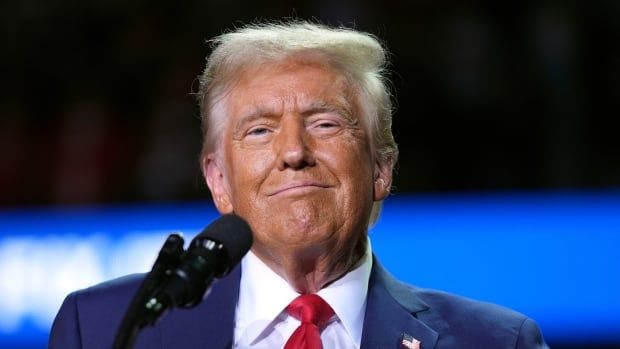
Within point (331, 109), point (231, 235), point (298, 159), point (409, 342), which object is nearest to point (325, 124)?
point (331, 109)

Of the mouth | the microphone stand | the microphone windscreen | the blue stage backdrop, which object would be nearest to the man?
the mouth

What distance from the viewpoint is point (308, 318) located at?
2.55m

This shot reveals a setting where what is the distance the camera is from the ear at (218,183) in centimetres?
271

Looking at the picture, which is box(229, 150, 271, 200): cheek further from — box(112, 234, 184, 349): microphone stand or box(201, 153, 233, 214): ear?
box(112, 234, 184, 349): microphone stand

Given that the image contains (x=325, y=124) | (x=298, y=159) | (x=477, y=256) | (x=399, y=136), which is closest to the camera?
(x=298, y=159)

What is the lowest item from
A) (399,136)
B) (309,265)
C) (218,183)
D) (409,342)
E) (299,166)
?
(399,136)

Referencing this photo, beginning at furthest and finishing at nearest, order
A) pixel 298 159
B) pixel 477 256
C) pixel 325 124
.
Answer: pixel 477 256 → pixel 325 124 → pixel 298 159

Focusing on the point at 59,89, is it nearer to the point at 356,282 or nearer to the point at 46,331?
the point at 46,331

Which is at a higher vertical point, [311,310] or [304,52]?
[304,52]

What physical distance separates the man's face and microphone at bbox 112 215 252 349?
55 cm

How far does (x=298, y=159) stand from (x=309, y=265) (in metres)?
0.28

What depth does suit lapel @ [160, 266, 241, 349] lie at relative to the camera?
2.54 meters

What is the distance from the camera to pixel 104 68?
6008 millimetres

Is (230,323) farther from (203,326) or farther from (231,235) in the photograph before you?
(231,235)
